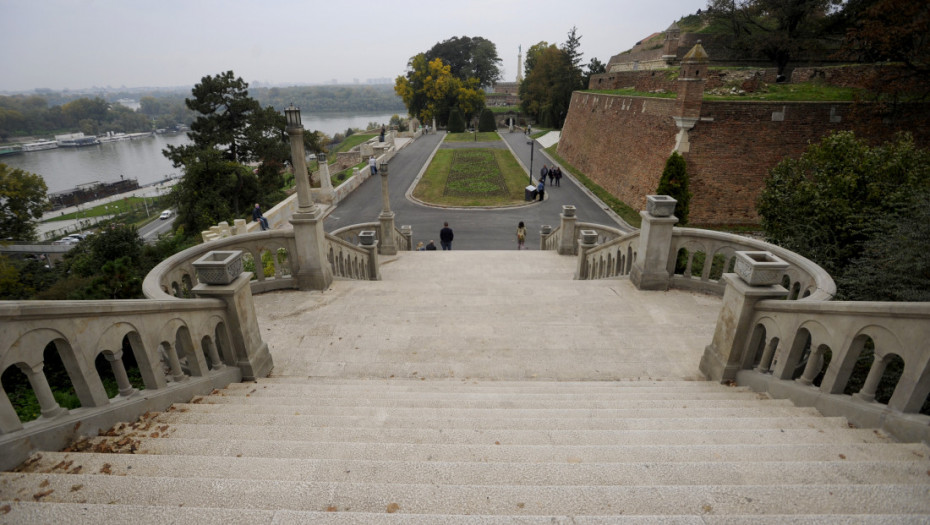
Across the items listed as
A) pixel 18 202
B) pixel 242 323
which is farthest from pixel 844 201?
pixel 18 202

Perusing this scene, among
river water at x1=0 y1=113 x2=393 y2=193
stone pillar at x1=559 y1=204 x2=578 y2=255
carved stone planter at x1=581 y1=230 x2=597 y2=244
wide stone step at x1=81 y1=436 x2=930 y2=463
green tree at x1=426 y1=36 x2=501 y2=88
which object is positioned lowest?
river water at x1=0 y1=113 x2=393 y2=193

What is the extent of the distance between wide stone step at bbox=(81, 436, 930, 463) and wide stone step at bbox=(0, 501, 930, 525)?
2.38 ft

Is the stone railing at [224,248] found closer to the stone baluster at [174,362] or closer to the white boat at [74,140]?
the stone baluster at [174,362]

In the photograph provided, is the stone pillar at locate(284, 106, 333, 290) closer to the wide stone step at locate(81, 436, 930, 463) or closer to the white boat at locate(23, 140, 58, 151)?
the wide stone step at locate(81, 436, 930, 463)

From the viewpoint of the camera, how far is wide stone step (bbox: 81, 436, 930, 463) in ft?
8.96

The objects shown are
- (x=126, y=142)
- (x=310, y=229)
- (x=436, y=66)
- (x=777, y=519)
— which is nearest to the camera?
(x=777, y=519)

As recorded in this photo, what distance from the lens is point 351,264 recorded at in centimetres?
964

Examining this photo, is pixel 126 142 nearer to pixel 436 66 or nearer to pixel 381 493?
pixel 436 66

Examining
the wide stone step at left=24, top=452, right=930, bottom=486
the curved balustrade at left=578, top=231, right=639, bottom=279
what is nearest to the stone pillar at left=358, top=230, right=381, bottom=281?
the curved balustrade at left=578, top=231, right=639, bottom=279

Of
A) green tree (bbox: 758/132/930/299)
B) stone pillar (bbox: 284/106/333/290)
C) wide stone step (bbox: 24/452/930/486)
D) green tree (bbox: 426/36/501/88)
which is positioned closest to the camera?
wide stone step (bbox: 24/452/930/486)

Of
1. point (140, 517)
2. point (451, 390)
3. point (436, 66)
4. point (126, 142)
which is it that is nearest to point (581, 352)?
point (451, 390)

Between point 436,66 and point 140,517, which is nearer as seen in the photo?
point 140,517

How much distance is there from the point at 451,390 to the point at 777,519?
315cm

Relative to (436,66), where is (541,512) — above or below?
below
